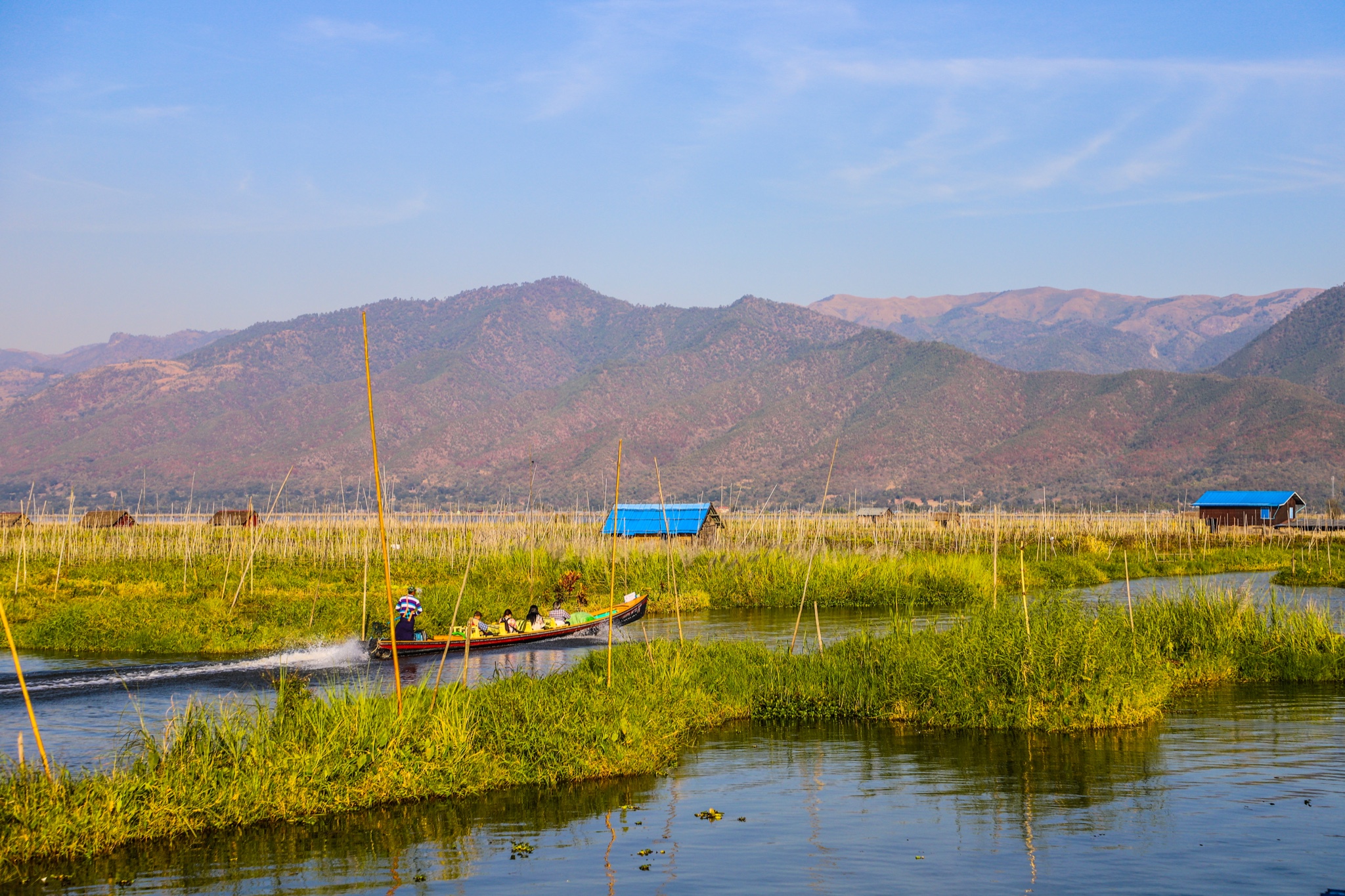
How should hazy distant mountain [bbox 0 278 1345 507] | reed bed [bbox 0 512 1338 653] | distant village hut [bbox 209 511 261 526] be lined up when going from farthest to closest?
1. hazy distant mountain [bbox 0 278 1345 507]
2. distant village hut [bbox 209 511 261 526]
3. reed bed [bbox 0 512 1338 653]

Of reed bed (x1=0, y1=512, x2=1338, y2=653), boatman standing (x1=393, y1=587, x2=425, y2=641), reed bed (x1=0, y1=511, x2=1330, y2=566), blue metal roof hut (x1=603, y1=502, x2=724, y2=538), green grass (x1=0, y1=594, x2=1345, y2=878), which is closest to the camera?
green grass (x1=0, y1=594, x2=1345, y2=878)

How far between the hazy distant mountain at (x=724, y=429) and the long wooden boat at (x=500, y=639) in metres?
70.0

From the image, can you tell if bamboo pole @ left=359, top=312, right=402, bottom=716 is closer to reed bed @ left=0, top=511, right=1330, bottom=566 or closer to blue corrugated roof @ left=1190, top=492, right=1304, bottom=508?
reed bed @ left=0, top=511, right=1330, bottom=566

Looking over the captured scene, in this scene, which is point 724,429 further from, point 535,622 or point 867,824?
point 867,824

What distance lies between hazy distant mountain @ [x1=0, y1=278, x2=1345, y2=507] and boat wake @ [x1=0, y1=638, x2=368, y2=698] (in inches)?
2971

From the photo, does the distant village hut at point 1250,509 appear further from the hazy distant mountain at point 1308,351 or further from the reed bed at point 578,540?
the hazy distant mountain at point 1308,351

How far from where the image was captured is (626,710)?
42.6 feet

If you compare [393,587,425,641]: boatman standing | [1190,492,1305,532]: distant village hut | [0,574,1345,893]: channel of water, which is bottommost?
[1190,492,1305,532]: distant village hut

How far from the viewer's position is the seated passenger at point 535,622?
23.4m

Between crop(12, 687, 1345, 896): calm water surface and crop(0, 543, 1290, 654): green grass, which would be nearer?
crop(12, 687, 1345, 896): calm water surface

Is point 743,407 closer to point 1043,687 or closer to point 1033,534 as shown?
point 1033,534

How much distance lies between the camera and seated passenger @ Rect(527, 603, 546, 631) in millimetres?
23438

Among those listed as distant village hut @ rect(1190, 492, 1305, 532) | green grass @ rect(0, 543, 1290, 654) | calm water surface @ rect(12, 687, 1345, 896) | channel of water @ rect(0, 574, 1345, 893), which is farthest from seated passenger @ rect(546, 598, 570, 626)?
distant village hut @ rect(1190, 492, 1305, 532)

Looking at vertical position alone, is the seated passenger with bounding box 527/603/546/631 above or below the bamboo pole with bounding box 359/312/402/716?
below
